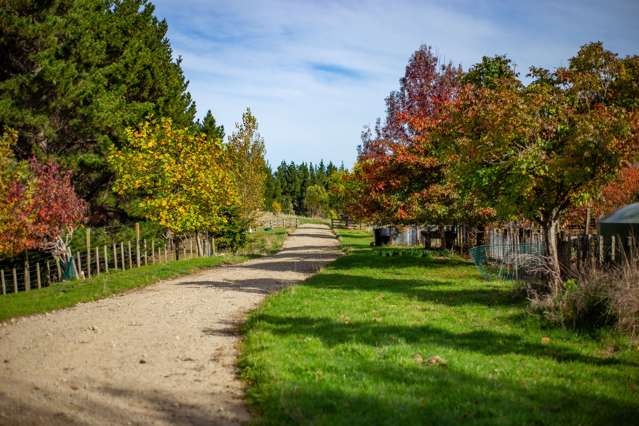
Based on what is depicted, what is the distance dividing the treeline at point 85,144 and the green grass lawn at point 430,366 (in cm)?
1256

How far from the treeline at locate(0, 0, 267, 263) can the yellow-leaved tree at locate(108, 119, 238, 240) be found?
5 cm

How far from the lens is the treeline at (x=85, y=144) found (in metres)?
20.3

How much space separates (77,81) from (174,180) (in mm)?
7782

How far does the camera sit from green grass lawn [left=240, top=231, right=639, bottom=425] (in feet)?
18.4

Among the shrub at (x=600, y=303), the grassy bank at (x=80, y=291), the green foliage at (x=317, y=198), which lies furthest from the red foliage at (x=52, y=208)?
the green foliage at (x=317, y=198)

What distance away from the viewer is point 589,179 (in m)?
12.4

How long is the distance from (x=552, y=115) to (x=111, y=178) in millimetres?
26133

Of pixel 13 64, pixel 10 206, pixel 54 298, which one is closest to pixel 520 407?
pixel 54 298

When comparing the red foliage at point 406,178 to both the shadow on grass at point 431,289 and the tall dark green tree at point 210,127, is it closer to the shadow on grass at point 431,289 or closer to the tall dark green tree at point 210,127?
the shadow on grass at point 431,289

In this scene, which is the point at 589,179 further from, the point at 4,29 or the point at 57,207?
the point at 4,29

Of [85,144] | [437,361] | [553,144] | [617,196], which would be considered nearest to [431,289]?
[553,144]

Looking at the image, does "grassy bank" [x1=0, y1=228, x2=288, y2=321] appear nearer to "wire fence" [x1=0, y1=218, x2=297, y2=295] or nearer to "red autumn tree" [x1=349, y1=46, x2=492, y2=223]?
"wire fence" [x1=0, y1=218, x2=297, y2=295]

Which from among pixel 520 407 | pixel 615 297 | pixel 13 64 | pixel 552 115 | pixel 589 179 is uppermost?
pixel 13 64

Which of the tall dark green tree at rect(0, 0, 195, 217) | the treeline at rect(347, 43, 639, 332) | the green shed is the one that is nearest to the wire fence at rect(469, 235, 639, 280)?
the treeline at rect(347, 43, 639, 332)
